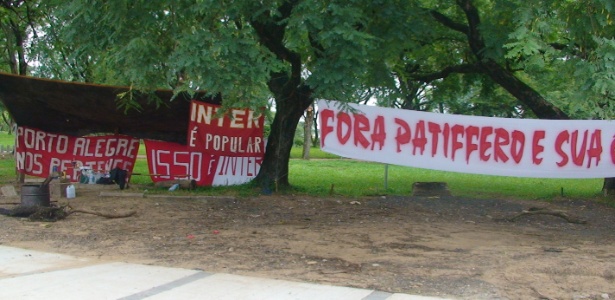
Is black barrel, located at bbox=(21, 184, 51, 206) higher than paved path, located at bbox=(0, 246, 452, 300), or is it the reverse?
black barrel, located at bbox=(21, 184, 51, 206)

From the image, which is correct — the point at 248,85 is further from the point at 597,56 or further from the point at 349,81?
the point at 597,56

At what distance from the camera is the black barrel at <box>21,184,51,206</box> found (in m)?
10.5

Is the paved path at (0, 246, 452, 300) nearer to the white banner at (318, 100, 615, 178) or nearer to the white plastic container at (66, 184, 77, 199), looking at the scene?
the white plastic container at (66, 184, 77, 199)

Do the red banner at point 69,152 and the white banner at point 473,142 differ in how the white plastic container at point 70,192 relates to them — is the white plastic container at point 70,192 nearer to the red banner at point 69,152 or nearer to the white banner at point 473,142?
the red banner at point 69,152

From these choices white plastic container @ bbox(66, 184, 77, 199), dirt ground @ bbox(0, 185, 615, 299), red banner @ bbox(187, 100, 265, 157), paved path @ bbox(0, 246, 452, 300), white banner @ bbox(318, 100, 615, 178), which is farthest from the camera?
red banner @ bbox(187, 100, 265, 157)

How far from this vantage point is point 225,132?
47.9 feet

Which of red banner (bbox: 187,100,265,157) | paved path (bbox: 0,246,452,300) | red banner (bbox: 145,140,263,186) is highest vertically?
red banner (bbox: 187,100,265,157)

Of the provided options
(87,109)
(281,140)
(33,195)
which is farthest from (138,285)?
(87,109)

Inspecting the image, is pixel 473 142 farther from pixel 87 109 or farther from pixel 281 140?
pixel 87 109

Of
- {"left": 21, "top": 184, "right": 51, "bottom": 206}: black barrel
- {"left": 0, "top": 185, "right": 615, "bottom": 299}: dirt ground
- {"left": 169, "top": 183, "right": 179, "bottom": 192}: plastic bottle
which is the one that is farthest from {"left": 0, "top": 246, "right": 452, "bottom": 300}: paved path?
{"left": 169, "top": 183, "right": 179, "bottom": 192}: plastic bottle

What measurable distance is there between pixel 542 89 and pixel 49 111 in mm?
18770

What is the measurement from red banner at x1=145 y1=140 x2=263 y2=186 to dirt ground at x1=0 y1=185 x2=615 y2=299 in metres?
2.10

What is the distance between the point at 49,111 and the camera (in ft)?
47.3

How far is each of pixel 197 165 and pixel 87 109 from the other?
A: 2908 mm
